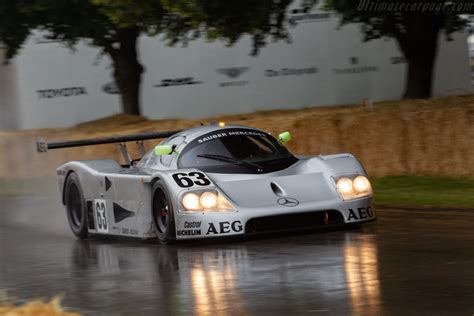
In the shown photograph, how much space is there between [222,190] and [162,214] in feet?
2.61

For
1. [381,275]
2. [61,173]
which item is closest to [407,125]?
[61,173]

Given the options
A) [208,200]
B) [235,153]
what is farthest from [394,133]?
[208,200]

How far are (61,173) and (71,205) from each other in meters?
0.48

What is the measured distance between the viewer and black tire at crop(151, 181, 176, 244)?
1105cm

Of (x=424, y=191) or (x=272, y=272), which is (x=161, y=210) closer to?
(x=272, y=272)

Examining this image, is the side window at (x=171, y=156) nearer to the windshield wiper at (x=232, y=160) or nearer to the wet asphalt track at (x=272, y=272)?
the windshield wiper at (x=232, y=160)

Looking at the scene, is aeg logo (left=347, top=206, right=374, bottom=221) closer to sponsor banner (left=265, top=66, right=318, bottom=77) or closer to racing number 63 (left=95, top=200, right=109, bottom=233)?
racing number 63 (left=95, top=200, right=109, bottom=233)

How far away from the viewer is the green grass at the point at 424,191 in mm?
14062

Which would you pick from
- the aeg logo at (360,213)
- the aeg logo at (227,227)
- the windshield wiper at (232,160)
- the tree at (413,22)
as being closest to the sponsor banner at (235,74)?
the tree at (413,22)

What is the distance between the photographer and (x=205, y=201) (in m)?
10.8

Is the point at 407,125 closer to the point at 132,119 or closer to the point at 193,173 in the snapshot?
the point at 193,173

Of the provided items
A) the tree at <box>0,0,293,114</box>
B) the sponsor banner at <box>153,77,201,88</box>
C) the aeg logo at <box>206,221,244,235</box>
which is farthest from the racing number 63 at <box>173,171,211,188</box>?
the sponsor banner at <box>153,77,201,88</box>

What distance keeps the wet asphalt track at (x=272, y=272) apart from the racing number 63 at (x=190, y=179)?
619 millimetres

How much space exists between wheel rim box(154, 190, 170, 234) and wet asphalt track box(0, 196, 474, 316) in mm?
223
